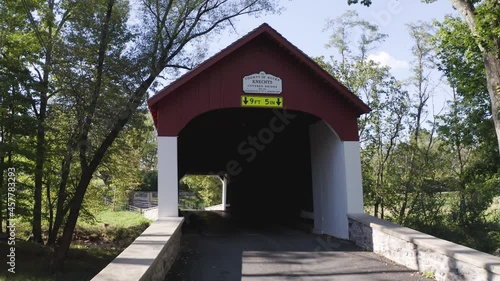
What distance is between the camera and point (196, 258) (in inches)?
276

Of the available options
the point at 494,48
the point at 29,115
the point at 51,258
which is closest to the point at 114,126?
the point at 29,115

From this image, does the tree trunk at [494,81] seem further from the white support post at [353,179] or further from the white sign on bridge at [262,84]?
the white sign on bridge at [262,84]

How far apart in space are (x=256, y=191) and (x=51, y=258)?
9185 mm

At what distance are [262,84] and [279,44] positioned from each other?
985 mm

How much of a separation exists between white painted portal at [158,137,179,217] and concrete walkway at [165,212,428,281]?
77cm

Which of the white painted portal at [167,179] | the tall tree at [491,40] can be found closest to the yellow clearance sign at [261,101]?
the white painted portal at [167,179]

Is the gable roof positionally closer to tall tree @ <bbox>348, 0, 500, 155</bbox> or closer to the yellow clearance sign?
the yellow clearance sign

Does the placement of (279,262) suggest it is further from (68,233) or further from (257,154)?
(257,154)

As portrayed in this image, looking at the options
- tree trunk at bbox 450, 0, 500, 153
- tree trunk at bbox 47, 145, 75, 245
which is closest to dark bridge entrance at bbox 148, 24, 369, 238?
tree trunk at bbox 450, 0, 500, 153

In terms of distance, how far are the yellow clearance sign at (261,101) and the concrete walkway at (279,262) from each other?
9.78 feet

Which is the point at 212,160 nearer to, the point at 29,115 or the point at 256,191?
the point at 256,191

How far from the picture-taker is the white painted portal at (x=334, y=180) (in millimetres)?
9062

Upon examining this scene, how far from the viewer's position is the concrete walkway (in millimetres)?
5836

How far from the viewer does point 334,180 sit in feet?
32.1
